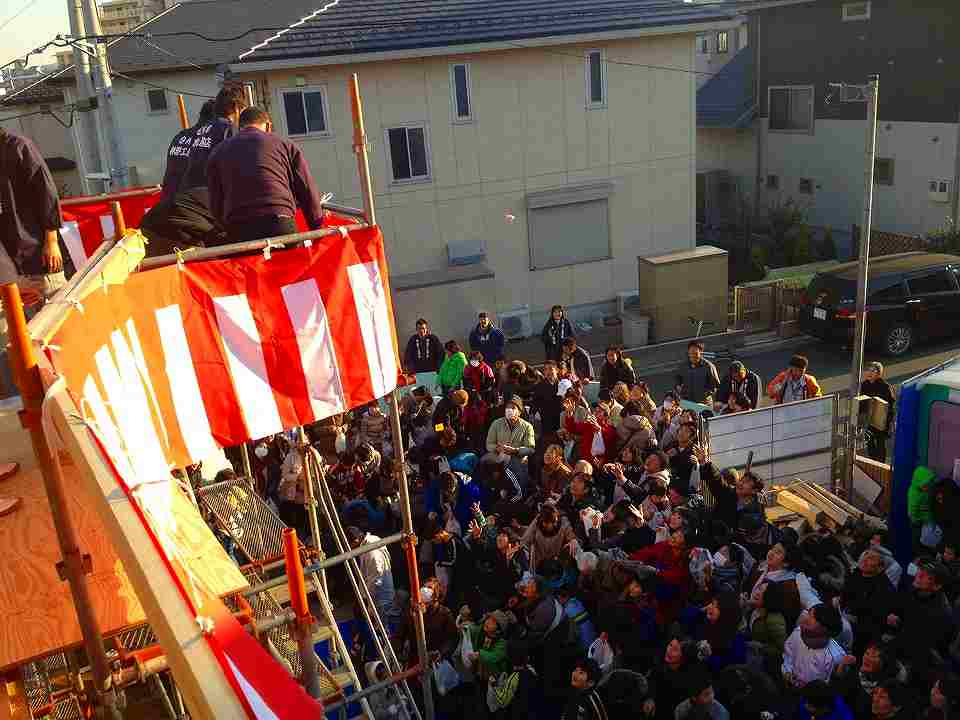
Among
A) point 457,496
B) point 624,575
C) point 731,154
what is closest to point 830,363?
point 457,496

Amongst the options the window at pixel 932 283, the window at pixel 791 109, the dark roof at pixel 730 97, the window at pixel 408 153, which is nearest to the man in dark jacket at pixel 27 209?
the window at pixel 408 153

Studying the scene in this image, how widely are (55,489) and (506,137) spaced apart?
1706 cm

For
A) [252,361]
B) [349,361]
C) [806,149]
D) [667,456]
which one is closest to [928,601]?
[667,456]

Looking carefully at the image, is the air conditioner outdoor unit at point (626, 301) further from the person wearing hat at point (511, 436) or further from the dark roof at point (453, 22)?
the person wearing hat at point (511, 436)

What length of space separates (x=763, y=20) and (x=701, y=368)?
1826 centimetres

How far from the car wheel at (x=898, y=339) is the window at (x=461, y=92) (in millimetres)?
9058

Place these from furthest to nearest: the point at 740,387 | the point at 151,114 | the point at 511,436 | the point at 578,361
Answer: the point at 151,114, the point at 578,361, the point at 740,387, the point at 511,436

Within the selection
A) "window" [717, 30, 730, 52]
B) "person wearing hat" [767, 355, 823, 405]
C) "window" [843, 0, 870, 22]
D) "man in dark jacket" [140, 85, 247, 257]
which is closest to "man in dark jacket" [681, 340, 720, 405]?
"person wearing hat" [767, 355, 823, 405]

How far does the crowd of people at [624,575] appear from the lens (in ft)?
20.5

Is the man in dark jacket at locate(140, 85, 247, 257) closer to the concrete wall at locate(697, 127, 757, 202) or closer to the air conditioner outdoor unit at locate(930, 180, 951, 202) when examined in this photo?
the air conditioner outdoor unit at locate(930, 180, 951, 202)

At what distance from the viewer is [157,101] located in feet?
80.5

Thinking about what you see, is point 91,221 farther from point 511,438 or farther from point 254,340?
point 511,438

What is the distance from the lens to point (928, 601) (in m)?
6.53

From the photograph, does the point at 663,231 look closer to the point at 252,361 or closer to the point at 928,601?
the point at 928,601
